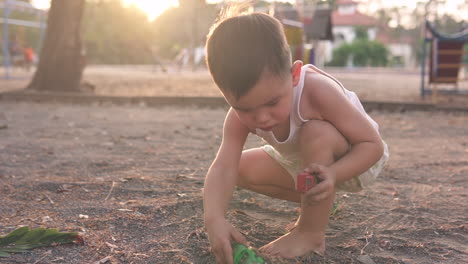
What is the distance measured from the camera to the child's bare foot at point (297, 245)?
158 cm

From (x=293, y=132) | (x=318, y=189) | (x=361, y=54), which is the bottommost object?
(x=361, y=54)

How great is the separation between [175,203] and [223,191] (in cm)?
45

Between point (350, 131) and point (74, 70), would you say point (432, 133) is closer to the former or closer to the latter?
point (350, 131)

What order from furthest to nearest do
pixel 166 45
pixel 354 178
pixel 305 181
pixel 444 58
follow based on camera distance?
1. pixel 166 45
2. pixel 444 58
3. pixel 354 178
4. pixel 305 181

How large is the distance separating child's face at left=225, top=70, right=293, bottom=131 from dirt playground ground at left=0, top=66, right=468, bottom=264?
1.39 ft

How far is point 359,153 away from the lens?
155cm

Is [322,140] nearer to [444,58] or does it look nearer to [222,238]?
[222,238]

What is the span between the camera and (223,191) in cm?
164

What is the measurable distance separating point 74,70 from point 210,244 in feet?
20.1

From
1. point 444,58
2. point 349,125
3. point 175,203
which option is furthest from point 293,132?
point 444,58

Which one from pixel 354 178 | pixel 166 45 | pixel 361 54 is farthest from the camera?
pixel 166 45

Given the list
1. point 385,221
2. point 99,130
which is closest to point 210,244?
point 385,221

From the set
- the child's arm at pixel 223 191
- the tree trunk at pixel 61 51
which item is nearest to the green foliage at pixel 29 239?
the child's arm at pixel 223 191

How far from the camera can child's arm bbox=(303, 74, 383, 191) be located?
1.55 metres
